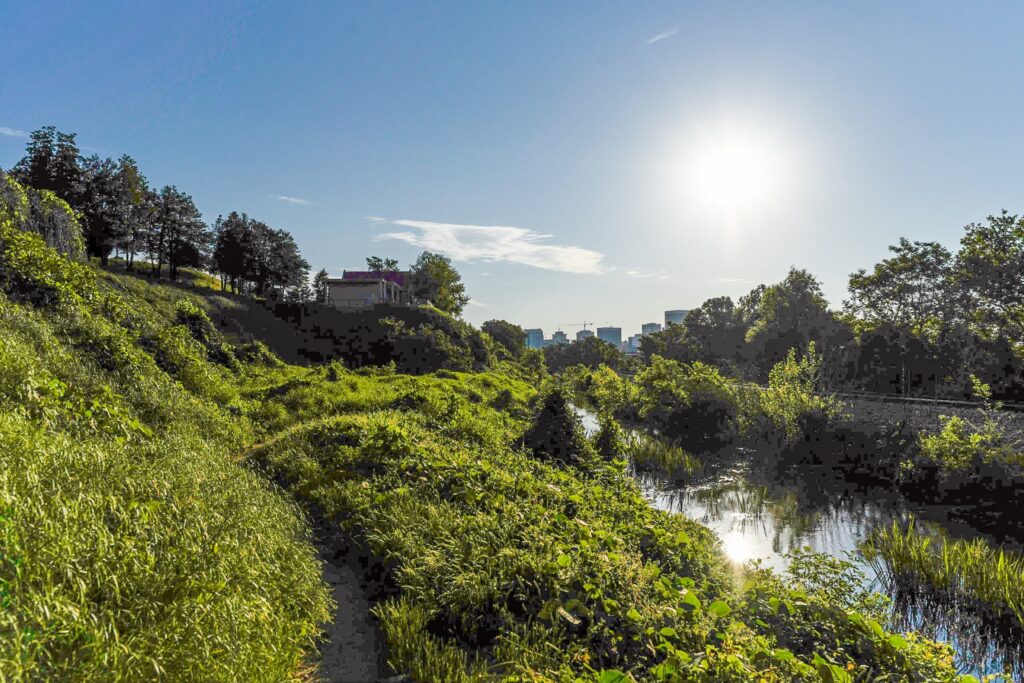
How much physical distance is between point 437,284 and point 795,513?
75.1 meters

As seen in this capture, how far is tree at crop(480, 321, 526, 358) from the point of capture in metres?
78.1

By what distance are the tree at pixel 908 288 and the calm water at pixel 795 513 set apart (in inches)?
1181

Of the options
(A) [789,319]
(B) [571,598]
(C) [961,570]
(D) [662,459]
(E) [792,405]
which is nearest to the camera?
(B) [571,598]

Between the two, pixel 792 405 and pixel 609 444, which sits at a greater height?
pixel 792 405

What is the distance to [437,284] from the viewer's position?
8500 cm

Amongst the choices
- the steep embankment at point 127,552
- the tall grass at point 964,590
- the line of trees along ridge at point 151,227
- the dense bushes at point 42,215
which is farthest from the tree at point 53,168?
the tall grass at point 964,590

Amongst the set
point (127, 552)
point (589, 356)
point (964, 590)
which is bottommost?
point (964, 590)

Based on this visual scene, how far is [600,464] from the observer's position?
639 inches

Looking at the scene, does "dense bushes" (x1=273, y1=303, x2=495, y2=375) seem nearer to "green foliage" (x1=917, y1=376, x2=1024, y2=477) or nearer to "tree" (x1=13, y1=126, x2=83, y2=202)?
"tree" (x1=13, y1=126, x2=83, y2=202)

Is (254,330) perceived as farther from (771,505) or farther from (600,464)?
(771,505)

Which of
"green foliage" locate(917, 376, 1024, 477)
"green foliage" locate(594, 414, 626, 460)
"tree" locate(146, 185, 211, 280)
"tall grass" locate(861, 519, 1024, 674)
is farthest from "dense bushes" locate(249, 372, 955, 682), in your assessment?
"tree" locate(146, 185, 211, 280)

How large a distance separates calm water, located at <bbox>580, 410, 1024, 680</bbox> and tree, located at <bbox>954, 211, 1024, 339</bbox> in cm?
2169

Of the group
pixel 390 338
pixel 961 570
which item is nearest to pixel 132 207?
pixel 390 338

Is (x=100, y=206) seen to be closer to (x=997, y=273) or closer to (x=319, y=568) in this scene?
(x=319, y=568)
